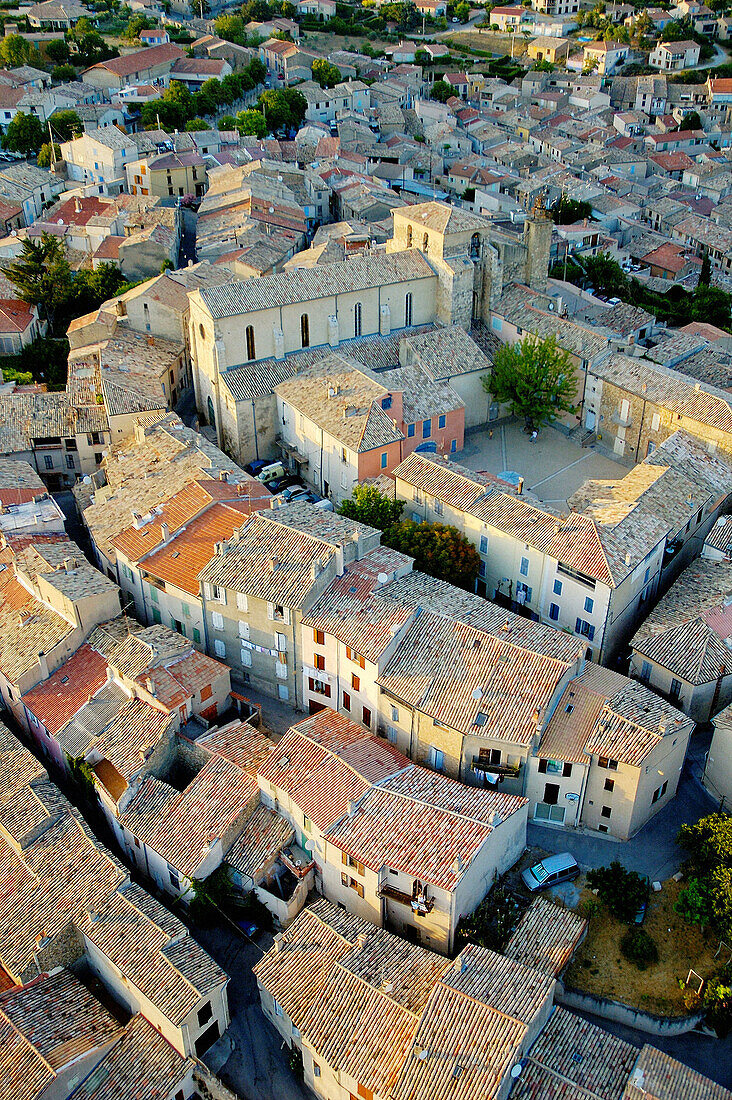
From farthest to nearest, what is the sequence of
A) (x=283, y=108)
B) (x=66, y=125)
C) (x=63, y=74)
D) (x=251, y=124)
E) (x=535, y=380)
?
(x=63, y=74), (x=283, y=108), (x=251, y=124), (x=66, y=125), (x=535, y=380)

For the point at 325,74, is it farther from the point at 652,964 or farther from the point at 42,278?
the point at 652,964

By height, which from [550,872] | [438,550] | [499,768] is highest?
[438,550]

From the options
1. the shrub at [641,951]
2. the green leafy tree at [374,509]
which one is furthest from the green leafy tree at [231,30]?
the shrub at [641,951]

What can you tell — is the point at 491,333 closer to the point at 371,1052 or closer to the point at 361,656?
the point at 361,656

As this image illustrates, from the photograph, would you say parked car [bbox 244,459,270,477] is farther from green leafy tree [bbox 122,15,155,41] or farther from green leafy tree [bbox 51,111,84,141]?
green leafy tree [bbox 122,15,155,41]

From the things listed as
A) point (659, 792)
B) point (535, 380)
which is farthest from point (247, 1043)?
point (535, 380)

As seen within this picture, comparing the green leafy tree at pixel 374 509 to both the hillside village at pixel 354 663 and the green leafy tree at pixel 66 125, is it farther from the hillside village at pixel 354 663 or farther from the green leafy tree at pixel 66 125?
the green leafy tree at pixel 66 125

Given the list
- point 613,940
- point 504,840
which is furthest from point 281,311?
point 613,940
